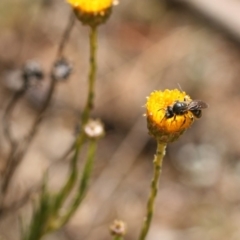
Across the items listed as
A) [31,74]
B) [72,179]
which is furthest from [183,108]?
[31,74]

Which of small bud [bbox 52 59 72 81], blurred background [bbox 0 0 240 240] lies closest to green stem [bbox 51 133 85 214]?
small bud [bbox 52 59 72 81]

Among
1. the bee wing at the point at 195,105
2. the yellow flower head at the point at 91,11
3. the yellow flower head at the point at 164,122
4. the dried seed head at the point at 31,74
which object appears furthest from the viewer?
the dried seed head at the point at 31,74

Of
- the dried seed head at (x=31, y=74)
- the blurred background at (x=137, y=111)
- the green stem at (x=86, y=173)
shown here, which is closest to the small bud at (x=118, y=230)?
the green stem at (x=86, y=173)

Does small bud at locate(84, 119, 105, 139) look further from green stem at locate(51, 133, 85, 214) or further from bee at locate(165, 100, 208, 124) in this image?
bee at locate(165, 100, 208, 124)

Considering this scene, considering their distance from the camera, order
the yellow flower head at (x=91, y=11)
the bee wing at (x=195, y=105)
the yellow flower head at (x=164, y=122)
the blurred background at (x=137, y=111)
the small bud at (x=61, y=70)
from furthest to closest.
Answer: the blurred background at (x=137, y=111) < the small bud at (x=61, y=70) < the yellow flower head at (x=91, y=11) < the bee wing at (x=195, y=105) < the yellow flower head at (x=164, y=122)

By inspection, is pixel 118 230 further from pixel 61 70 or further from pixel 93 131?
pixel 61 70

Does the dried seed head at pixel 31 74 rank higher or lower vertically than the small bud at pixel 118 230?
higher

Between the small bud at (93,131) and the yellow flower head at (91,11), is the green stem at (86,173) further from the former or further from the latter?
the yellow flower head at (91,11)
